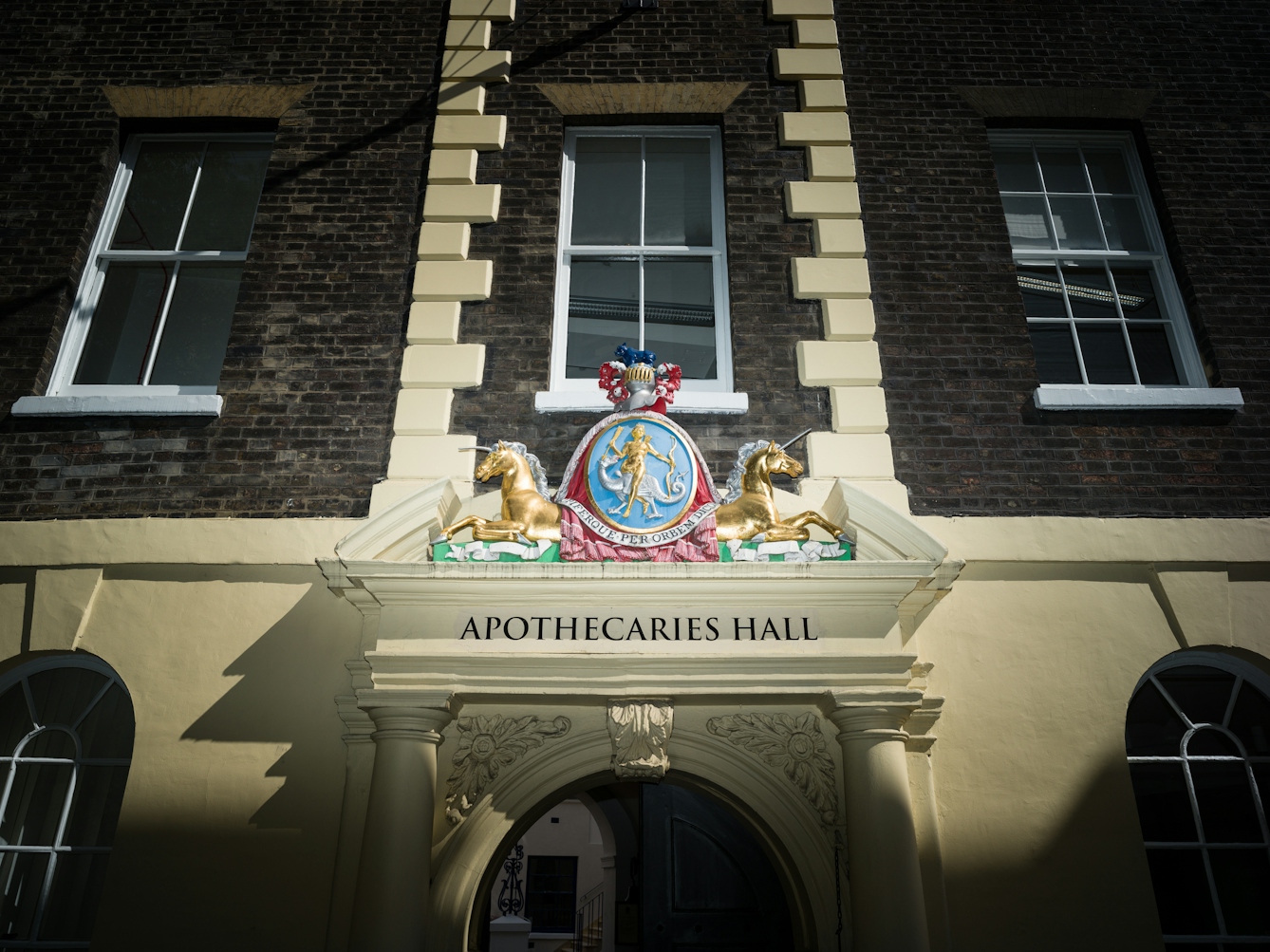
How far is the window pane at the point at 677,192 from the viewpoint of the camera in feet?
19.6

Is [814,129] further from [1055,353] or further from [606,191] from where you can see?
[1055,353]

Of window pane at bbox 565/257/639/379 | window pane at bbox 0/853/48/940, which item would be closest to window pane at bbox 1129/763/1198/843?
window pane at bbox 565/257/639/379

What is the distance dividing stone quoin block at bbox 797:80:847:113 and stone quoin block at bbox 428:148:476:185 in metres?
2.27

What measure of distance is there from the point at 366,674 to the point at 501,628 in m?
0.70

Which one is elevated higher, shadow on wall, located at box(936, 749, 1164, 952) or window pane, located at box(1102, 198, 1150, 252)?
window pane, located at box(1102, 198, 1150, 252)

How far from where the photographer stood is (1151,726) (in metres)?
4.68

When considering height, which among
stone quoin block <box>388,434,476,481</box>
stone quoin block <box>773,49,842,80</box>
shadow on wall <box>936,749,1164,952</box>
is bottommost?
shadow on wall <box>936,749,1164,952</box>

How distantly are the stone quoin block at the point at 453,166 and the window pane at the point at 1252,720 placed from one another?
5.43 meters

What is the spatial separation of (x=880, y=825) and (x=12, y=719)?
4537 mm

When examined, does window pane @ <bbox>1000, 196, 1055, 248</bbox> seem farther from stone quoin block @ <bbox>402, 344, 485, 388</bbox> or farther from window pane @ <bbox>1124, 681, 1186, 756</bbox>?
stone quoin block @ <bbox>402, 344, 485, 388</bbox>

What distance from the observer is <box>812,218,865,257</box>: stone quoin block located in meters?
5.45

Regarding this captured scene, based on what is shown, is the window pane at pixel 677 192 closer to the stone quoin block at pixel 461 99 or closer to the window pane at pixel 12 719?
the stone quoin block at pixel 461 99

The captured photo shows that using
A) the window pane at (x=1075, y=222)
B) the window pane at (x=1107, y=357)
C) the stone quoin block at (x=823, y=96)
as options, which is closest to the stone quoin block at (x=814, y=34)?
the stone quoin block at (x=823, y=96)

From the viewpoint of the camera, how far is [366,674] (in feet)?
14.0
